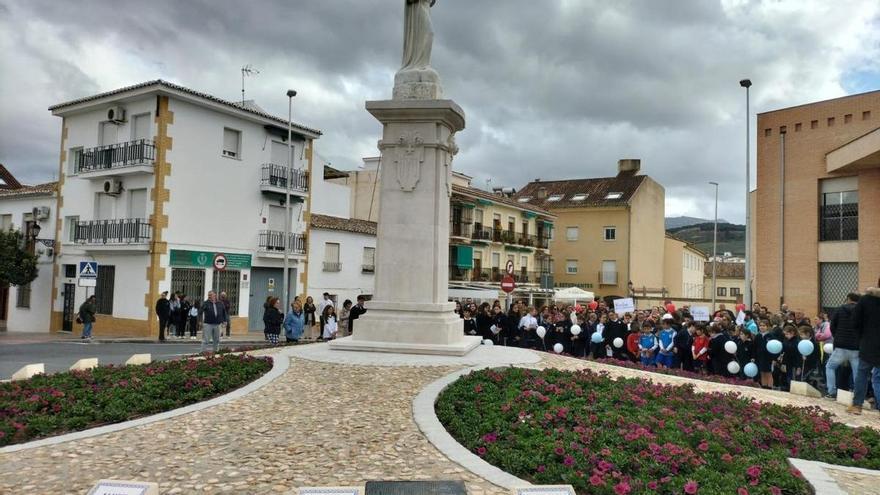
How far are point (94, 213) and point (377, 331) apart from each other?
76.4ft

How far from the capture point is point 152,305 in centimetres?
2662

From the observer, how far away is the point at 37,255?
30344 millimetres

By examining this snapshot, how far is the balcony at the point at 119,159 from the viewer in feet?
89.2

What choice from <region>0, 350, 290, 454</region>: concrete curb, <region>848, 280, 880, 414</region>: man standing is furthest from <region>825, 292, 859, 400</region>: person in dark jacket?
<region>0, 350, 290, 454</region>: concrete curb

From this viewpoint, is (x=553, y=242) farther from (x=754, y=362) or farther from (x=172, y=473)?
(x=172, y=473)

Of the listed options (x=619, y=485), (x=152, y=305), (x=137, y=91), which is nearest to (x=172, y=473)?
(x=619, y=485)

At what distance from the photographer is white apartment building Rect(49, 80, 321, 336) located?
1070 inches

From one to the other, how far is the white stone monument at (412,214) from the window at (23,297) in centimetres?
2638

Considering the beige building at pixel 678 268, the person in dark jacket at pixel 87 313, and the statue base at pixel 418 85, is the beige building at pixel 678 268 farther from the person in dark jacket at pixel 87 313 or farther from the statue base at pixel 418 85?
the statue base at pixel 418 85

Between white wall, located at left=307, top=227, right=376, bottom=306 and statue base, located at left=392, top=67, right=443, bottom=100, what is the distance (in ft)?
74.2

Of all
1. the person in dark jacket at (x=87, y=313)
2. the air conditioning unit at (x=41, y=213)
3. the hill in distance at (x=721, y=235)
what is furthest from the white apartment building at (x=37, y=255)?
the hill in distance at (x=721, y=235)

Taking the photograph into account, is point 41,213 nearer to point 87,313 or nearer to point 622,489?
point 87,313

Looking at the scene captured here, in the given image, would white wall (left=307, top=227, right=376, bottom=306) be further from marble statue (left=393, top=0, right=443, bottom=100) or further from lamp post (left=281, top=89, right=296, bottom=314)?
marble statue (left=393, top=0, right=443, bottom=100)

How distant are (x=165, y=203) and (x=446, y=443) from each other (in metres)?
24.3
